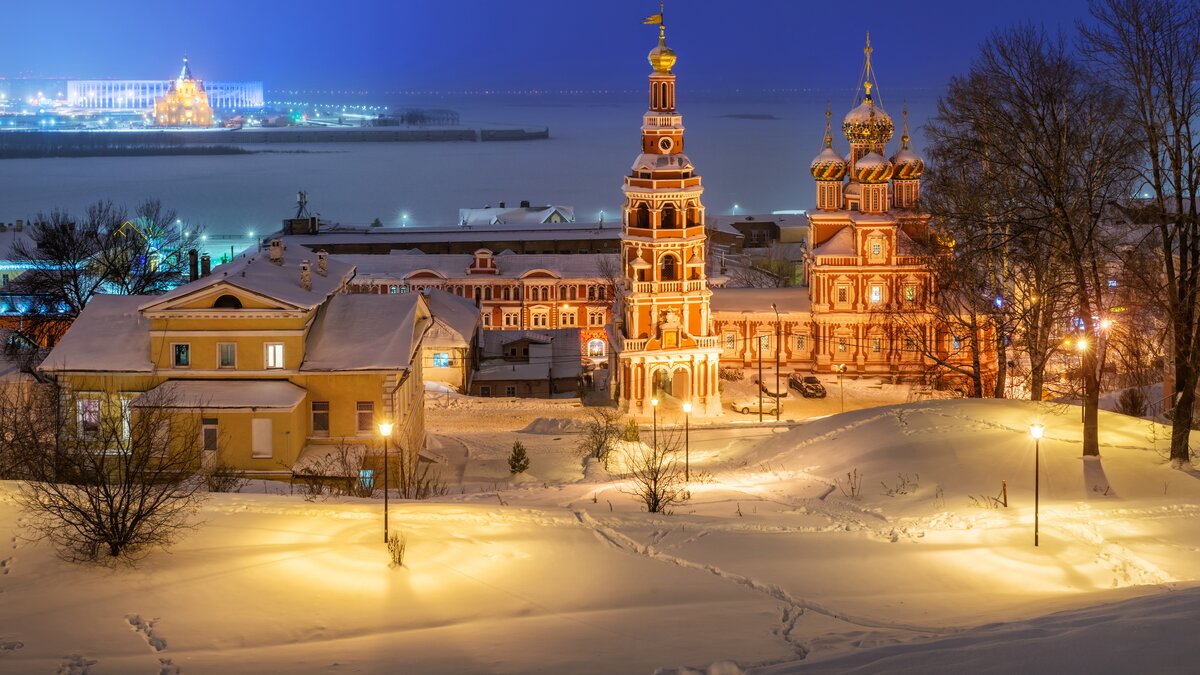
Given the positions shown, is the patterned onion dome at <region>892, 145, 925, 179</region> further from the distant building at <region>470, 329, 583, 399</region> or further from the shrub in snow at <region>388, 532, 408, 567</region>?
the shrub in snow at <region>388, 532, 408, 567</region>

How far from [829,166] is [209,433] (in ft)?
77.0

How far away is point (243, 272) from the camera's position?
26219mm

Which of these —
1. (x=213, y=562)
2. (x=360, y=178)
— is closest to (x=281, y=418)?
(x=213, y=562)

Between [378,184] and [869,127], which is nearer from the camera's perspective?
[869,127]

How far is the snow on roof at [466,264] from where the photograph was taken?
52.9 metres

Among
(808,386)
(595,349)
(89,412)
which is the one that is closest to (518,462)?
(89,412)

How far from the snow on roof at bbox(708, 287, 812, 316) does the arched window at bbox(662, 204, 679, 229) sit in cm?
504

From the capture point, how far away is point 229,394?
25031 mm

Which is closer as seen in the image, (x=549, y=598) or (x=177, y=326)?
(x=549, y=598)

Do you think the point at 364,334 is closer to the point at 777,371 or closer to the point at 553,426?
the point at 553,426

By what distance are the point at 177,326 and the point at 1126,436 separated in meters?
16.6

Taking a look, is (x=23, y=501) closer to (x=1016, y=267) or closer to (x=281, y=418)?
(x=281, y=418)

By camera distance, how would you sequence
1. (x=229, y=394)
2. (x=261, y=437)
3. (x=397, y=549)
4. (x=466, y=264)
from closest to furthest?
(x=397, y=549)
(x=261, y=437)
(x=229, y=394)
(x=466, y=264)

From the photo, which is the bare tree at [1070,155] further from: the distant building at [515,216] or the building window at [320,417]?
the distant building at [515,216]
